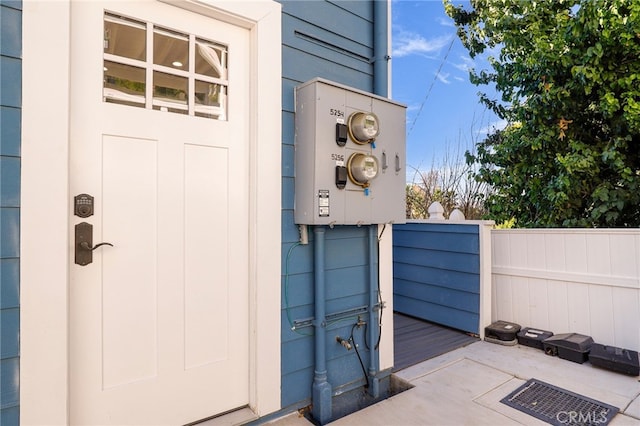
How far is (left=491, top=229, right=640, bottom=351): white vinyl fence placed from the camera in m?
2.78

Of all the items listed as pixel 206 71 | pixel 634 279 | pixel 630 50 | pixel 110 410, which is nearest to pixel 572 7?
pixel 630 50

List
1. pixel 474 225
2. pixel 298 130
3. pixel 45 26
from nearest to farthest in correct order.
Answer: pixel 45 26 < pixel 298 130 < pixel 474 225

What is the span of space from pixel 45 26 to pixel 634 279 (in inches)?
153

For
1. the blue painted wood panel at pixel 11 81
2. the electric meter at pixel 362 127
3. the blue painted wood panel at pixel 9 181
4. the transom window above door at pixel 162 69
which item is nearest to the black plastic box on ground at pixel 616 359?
the electric meter at pixel 362 127

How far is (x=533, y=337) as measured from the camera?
3.02 m

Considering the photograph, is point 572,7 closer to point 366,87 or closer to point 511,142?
point 511,142

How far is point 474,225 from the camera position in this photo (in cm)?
341

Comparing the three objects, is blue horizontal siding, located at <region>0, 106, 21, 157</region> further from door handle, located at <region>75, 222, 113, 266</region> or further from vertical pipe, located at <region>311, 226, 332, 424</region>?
vertical pipe, located at <region>311, 226, 332, 424</region>

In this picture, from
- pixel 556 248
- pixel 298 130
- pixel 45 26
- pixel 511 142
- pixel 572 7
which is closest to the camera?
pixel 45 26

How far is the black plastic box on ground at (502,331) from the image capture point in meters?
3.11

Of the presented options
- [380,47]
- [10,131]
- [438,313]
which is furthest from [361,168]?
[438,313]

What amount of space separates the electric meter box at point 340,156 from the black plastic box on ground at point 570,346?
187cm

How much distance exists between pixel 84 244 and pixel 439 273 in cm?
319

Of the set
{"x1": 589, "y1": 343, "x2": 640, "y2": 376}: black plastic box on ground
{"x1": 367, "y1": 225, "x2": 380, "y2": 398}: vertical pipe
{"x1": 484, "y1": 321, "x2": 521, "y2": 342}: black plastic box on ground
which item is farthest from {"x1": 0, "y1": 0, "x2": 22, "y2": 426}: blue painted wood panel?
{"x1": 589, "y1": 343, "x2": 640, "y2": 376}: black plastic box on ground
